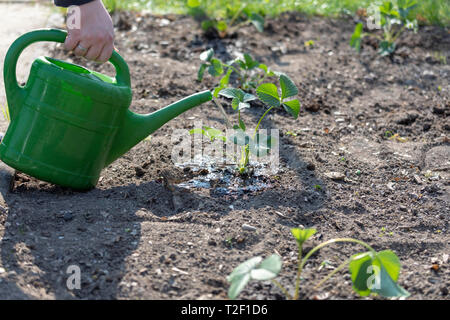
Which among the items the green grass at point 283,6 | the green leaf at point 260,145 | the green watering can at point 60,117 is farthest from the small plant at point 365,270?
the green grass at point 283,6

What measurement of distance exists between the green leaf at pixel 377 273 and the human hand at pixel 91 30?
987mm

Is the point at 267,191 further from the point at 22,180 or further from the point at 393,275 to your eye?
the point at 22,180

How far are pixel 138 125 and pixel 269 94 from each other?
0.47m

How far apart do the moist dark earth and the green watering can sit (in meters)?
0.12

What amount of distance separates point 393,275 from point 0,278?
1.00 m

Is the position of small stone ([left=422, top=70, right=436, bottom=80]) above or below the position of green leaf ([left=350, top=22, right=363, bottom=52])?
below

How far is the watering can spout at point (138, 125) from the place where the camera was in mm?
2035

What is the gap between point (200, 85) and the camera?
304cm

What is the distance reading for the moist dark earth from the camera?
5.27ft

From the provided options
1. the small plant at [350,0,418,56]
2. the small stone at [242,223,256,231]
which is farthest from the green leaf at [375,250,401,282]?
the small plant at [350,0,418,56]

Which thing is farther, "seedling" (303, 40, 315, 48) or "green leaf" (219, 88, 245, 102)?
"seedling" (303, 40, 315, 48)

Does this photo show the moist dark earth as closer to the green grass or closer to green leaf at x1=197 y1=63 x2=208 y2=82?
green leaf at x1=197 y1=63 x2=208 y2=82
